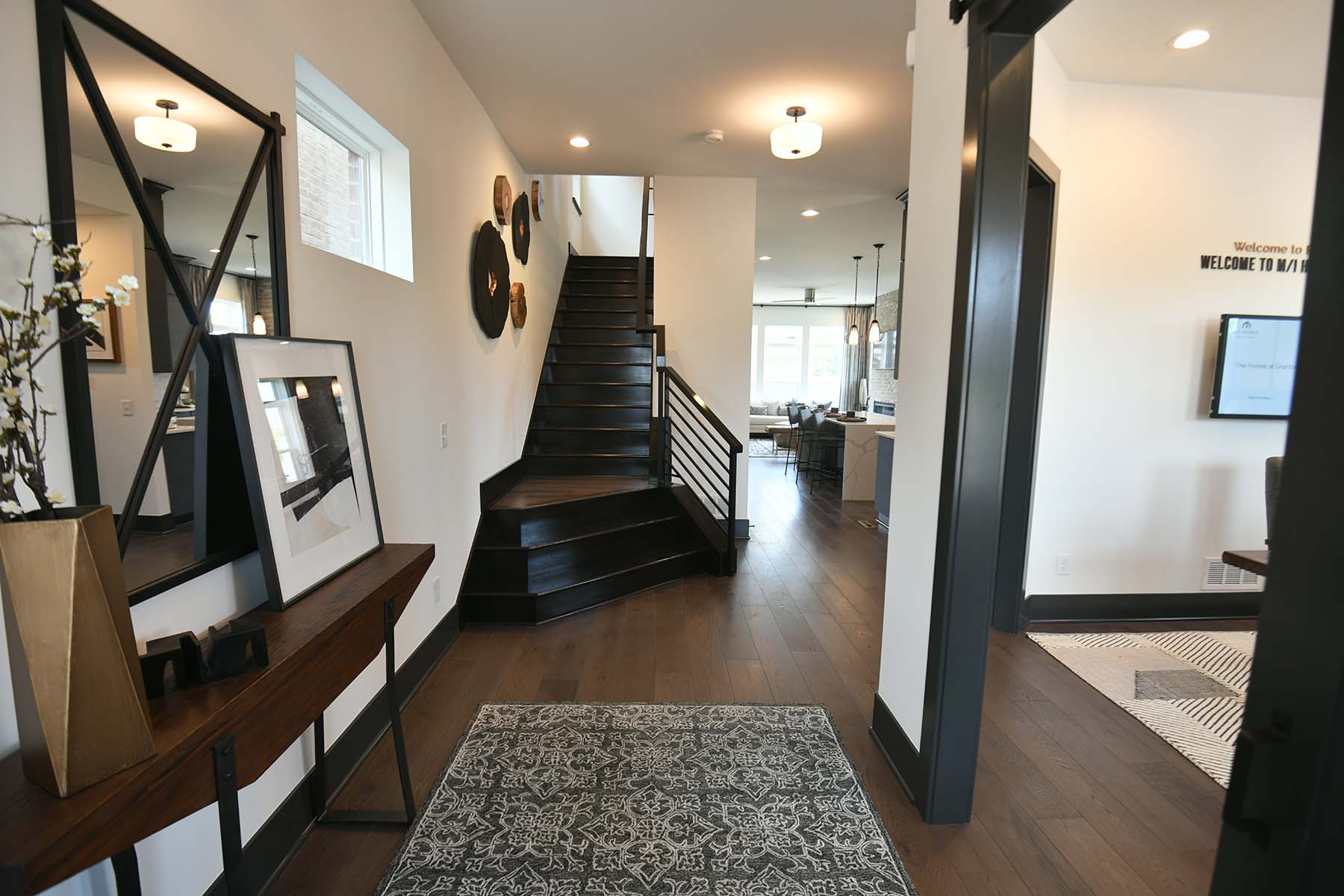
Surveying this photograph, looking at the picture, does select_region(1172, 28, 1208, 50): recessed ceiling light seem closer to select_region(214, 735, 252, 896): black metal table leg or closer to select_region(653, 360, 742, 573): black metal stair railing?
select_region(653, 360, 742, 573): black metal stair railing

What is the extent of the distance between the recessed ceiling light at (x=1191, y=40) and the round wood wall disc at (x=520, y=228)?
3.63 metres

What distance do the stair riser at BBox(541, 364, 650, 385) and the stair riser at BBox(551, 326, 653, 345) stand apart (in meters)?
0.42

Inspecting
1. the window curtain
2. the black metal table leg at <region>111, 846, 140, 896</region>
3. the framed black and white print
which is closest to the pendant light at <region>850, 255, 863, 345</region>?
the window curtain

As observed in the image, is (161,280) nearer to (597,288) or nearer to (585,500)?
(585,500)

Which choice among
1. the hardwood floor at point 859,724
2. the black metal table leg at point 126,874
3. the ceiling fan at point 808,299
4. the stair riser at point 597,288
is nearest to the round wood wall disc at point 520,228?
the stair riser at point 597,288

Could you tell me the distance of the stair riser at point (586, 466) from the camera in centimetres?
488

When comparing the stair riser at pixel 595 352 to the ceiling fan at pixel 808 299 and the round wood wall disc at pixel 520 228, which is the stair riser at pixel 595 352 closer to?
the round wood wall disc at pixel 520 228

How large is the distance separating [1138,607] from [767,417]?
998cm

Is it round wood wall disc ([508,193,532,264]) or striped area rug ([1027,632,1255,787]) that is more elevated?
round wood wall disc ([508,193,532,264])

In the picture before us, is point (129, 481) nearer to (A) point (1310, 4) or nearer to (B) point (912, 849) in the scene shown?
(B) point (912, 849)

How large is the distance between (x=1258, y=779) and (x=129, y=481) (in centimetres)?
186

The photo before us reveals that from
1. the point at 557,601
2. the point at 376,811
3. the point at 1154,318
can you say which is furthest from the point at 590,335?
the point at 376,811

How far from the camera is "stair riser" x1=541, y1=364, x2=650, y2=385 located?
5.59 m

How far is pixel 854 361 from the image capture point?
42.1 ft
